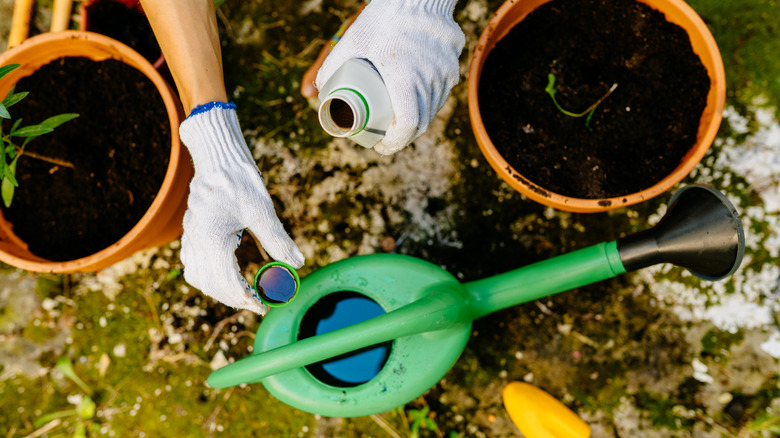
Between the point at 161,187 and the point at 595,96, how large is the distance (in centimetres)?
107

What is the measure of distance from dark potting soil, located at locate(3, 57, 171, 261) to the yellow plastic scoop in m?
1.08

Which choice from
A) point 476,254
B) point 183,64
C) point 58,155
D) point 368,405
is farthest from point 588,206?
point 58,155

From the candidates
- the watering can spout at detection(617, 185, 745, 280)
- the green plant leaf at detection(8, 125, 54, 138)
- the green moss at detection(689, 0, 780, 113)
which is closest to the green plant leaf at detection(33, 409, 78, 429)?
the green plant leaf at detection(8, 125, 54, 138)

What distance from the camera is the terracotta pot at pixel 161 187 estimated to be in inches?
41.8

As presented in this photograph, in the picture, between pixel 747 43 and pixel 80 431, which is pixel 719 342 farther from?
pixel 80 431

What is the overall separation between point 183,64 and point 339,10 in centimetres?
62

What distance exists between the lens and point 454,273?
1.34m

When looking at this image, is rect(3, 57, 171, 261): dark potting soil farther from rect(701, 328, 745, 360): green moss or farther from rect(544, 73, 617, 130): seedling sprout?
rect(701, 328, 745, 360): green moss

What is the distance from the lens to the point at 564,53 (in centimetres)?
Answer: 116

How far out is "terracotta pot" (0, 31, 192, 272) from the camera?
1.06 m

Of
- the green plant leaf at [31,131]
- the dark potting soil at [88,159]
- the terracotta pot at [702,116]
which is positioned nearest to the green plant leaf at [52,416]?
the dark potting soil at [88,159]

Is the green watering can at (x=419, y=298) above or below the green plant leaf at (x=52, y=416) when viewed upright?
above

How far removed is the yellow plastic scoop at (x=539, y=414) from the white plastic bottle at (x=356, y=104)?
32.1 inches

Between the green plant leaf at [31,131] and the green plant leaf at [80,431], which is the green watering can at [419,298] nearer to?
the green plant leaf at [31,131]
